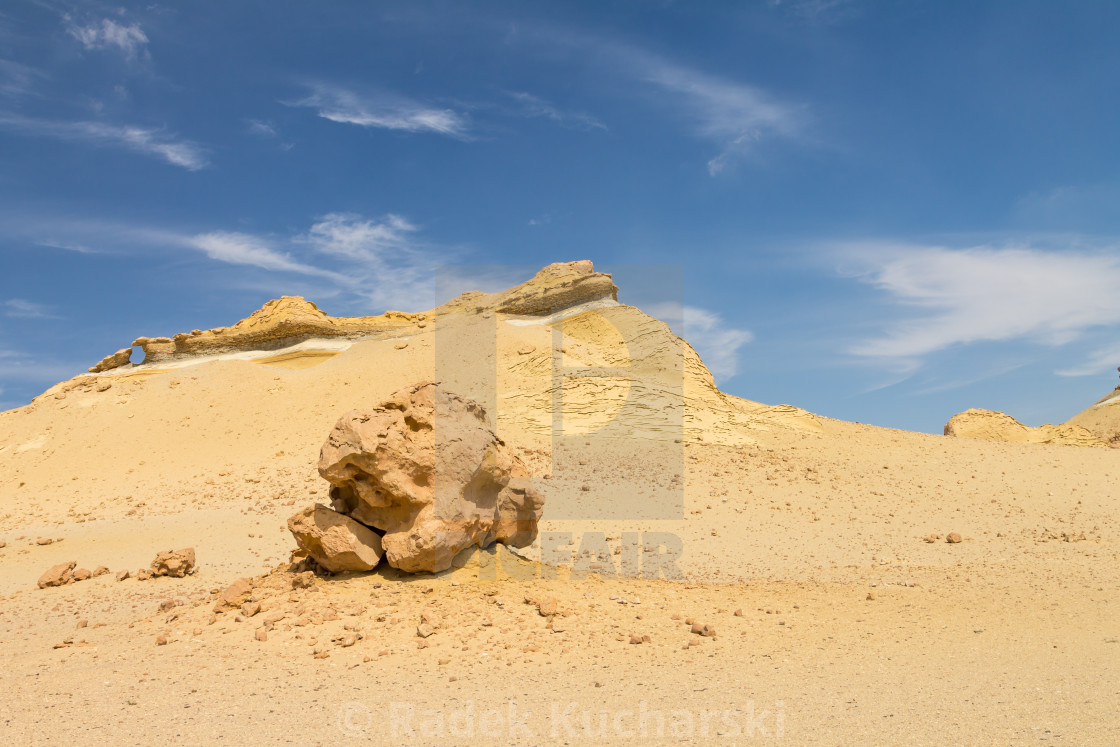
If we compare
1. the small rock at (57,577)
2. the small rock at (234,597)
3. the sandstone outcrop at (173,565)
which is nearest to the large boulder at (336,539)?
the small rock at (234,597)

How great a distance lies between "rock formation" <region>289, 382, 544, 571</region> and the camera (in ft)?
23.8

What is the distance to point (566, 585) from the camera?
7.68 meters

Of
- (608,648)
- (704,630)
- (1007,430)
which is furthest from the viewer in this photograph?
(1007,430)

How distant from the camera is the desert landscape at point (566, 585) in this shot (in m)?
5.02

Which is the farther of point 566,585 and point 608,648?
point 566,585

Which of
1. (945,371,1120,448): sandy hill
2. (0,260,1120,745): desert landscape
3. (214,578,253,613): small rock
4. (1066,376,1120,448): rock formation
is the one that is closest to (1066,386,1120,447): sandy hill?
(1066,376,1120,448): rock formation

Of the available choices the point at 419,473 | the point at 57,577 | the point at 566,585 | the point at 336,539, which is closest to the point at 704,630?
the point at 566,585

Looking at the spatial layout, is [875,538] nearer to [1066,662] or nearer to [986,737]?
[1066,662]

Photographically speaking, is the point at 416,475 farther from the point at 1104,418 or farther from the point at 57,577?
the point at 1104,418

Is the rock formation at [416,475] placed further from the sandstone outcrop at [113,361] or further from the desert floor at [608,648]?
the sandstone outcrop at [113,361]

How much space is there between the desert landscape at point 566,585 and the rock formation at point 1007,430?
8.58 metres

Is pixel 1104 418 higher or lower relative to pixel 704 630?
higher

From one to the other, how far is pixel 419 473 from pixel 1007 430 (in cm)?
2579
